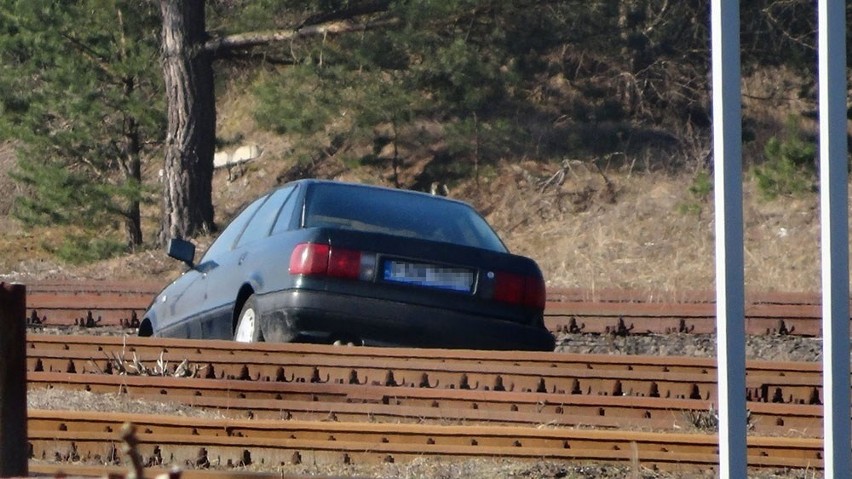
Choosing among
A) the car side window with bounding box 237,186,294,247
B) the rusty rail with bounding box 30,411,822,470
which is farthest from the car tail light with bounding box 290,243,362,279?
the rusty rail with bounding box 30,411,822,470

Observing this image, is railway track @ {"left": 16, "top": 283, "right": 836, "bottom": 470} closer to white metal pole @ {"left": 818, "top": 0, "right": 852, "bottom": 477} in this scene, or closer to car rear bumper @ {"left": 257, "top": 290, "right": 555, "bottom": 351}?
car rear bumper @ {"left": 257, "top": 290, "right": 555, "bottom": 351}

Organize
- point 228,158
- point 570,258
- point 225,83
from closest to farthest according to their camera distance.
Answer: point 570,258 < point 228,158 < point 225,83

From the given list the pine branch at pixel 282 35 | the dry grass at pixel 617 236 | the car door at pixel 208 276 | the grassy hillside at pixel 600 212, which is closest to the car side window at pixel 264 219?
the car door at pixel 208 276

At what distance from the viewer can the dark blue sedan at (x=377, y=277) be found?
7.59 metres

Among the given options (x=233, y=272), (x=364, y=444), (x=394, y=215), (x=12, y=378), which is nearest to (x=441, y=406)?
(x=364, y=444)

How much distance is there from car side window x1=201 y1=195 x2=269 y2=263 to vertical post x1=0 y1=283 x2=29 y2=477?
16.2 ft

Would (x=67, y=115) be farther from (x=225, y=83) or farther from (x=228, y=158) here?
(x=225, y=83)

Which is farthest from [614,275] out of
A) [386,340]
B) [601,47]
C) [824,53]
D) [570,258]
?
[824,53]

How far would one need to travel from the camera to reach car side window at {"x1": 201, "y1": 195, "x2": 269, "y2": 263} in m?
8.94

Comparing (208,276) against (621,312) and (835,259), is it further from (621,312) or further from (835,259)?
(835,259)

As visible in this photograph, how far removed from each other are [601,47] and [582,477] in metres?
16.9

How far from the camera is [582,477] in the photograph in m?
5.41

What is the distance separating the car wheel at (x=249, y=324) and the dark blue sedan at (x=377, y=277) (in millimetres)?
12

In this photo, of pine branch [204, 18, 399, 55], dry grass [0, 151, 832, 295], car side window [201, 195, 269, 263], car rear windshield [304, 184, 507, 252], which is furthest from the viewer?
pine branch [204, 18, 399, 55]
